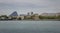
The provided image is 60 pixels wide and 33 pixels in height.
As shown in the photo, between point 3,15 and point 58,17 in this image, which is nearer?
point 3,15

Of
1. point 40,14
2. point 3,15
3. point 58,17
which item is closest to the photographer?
point 3,15

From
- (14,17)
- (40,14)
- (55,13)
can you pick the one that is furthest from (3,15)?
(55,13)

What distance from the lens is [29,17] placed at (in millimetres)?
10656

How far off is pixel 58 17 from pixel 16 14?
2562 mm

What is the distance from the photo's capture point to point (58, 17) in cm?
1091

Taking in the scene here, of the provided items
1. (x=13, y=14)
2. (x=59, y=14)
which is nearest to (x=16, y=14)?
(x=13, y=14)

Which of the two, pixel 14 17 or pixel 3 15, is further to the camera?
pixel 14 17

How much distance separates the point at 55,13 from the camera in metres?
9.88

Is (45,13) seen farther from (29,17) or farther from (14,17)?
(14,17)

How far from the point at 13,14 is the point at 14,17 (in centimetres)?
96

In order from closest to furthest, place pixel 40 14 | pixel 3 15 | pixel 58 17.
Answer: pixel 3 15 → pixel 40 14 → pixel 58 17

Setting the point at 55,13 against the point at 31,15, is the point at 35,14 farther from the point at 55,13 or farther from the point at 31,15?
the point at 55,13

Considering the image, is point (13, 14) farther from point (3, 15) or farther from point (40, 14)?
point (40, 14)

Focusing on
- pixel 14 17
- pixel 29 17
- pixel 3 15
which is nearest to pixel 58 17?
pixel 29 17
